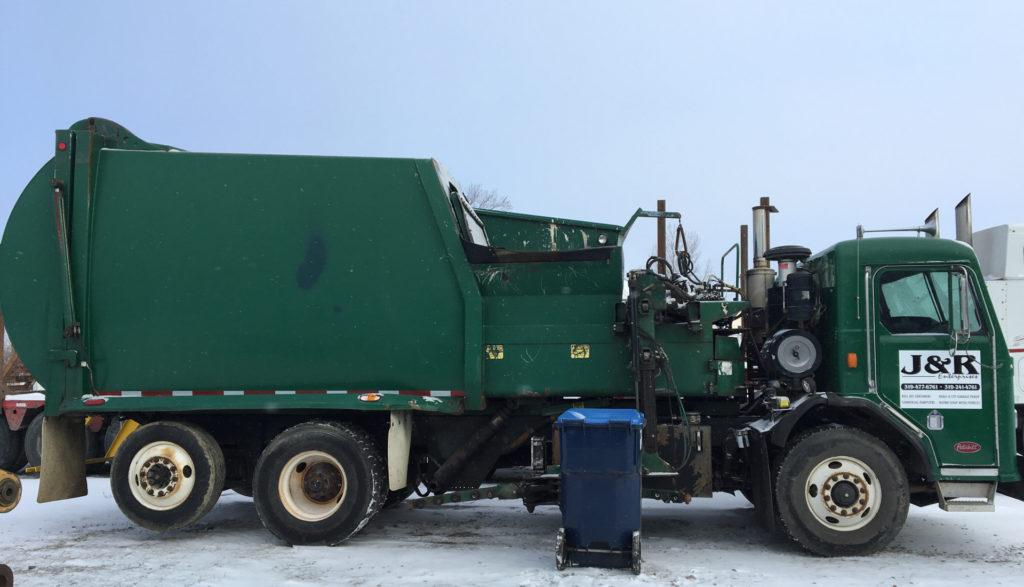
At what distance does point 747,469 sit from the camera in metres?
6.64

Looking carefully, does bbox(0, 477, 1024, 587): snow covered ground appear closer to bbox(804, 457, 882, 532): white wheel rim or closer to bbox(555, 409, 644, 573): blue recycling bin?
bbox(555, 409, 644, 573): blue recycling bin

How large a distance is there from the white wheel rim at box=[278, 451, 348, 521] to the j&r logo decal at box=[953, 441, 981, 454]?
4.94 m

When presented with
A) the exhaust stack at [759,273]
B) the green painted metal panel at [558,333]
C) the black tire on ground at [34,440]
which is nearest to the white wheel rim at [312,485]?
the green painted metal panel at [558,333]

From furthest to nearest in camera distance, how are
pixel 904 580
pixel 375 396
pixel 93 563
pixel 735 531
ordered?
pixel 735 531 → pixel 375 396 → pixel 93 563 → pixel 904 580

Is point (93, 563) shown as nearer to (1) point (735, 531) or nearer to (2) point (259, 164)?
(2) point (259, 164)

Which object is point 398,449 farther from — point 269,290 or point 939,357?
point 939,357

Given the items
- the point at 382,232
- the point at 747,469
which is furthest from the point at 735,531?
the point at 382,232

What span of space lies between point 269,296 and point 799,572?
15.8 ft

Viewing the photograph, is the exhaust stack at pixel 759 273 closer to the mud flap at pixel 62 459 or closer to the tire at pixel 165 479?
the tire at pixel 165 479

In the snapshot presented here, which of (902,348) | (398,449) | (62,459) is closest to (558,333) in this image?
(398,449)

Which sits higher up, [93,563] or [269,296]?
[269,296]

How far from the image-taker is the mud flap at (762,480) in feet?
20.2

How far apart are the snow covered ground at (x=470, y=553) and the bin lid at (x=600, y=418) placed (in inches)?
41.9

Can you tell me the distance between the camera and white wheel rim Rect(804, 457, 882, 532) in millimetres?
5906
